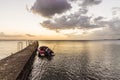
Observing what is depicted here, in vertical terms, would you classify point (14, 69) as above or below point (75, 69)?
above

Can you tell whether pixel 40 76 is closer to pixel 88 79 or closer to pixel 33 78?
pixel 33 78

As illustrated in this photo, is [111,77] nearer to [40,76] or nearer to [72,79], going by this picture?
[72,79]

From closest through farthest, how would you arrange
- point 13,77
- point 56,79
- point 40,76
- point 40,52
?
point 13,77 → point 56,79 → point 40,76 → point 40,52

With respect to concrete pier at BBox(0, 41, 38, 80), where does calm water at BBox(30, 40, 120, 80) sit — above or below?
below

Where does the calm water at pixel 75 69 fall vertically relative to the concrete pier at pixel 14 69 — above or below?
below

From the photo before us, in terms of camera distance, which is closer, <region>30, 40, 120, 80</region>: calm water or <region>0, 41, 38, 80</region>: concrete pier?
<region>0, 41, 38, 80</region>: concrete pier

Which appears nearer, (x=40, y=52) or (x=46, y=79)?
(x=46, y=79)

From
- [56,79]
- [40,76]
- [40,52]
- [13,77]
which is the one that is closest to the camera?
[13,77]

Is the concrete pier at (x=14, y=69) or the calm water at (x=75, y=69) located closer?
the concrete pier at (x=14, y=69)

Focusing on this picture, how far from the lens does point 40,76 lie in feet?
96.2

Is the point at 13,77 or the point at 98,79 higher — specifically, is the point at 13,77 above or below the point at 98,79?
above

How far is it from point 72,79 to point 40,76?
5.48 meters

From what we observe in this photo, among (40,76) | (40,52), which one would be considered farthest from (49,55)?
(40,76)

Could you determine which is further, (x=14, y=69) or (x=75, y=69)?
(x=75, y=69)
